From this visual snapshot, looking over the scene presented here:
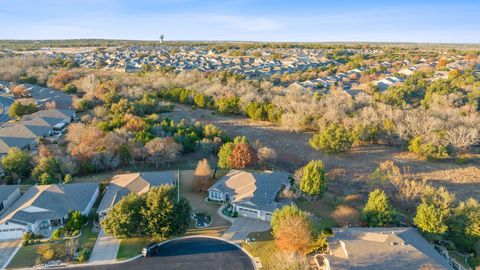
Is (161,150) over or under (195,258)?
over

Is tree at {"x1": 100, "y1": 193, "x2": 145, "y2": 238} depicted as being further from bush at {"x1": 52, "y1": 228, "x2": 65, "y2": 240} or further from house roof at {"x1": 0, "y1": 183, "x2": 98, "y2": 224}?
house roof at {"x1": 0, "y1": 183, "x2": 98, "y2": 224}

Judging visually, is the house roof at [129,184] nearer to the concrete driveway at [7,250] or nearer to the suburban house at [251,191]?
the suburban house at [251,191]

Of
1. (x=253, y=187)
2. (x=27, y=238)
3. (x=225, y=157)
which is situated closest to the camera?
(x=27, y=238)

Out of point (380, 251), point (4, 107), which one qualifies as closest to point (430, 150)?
point (380, 251)

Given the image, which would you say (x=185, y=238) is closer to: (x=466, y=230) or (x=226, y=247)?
(x=226, y=247)

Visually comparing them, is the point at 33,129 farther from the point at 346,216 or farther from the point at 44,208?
the point at 346,216

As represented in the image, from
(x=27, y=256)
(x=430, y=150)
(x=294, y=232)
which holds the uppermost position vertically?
(x=430, y=150)

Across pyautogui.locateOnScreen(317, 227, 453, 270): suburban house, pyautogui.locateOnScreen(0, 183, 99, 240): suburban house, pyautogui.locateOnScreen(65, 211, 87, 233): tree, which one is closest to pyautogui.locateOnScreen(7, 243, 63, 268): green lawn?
pyautogui.locateOnScreen(65, 211, 87, 233): tree

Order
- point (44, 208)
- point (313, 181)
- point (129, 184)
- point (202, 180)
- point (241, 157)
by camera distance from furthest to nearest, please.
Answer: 1. point (241, 157)
2. point (202, 180)
3. point (129, 184)
4. point (313, 181)
5. point (44, 208)

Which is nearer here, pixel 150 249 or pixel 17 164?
pixel 150 249
